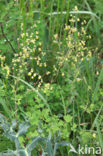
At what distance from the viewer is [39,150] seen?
68.8 inches

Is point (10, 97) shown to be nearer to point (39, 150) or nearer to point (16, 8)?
point (39, 150)

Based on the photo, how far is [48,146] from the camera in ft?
4.98

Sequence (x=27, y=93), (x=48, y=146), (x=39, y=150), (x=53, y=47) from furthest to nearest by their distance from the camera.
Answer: (x=53, y=47) → (x=27, y=93) → (x=39, y=150) → (x=48, y=146)

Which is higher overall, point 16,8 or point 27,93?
point 16,8

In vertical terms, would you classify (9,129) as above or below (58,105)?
above

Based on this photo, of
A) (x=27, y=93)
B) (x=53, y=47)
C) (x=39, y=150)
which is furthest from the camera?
(x=53, y=47)

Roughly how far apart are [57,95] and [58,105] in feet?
0.34

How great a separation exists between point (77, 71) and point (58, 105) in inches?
13.7

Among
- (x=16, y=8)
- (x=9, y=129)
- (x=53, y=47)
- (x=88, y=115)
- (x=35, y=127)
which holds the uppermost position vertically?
(x=16, y=8)

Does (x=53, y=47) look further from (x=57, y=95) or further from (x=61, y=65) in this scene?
(x=57, y=95)

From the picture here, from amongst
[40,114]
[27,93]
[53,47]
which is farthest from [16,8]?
[40,114]

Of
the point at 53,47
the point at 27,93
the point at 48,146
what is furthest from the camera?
the point at 53,47

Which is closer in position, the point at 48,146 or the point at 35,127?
the point at 48,146

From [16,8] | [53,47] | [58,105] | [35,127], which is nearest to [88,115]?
[58,105]
